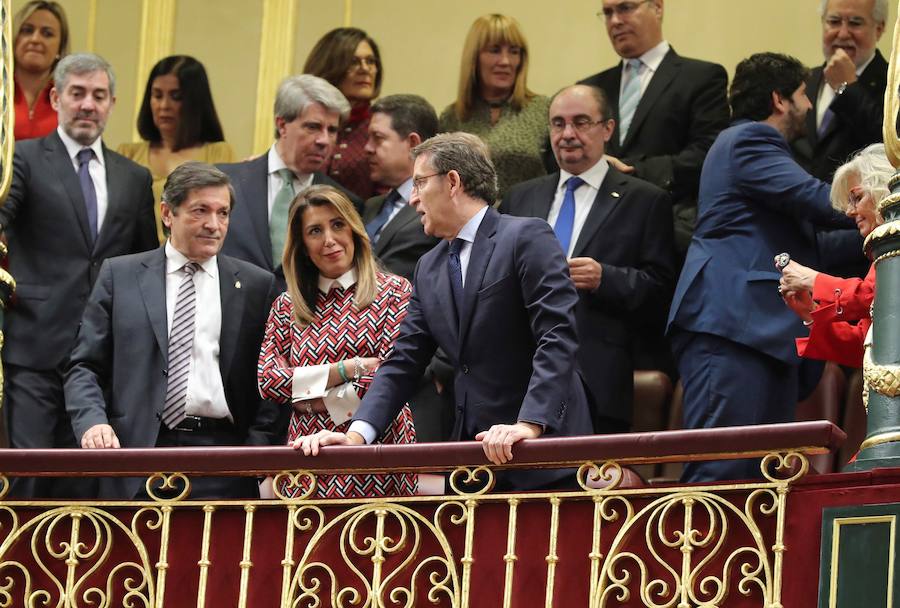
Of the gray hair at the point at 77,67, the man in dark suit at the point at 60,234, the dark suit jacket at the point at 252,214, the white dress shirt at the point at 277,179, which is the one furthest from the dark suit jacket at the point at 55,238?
the white dress shirt at the point at 277,179

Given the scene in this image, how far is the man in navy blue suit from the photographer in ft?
19.9

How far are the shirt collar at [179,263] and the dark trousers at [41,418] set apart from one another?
67 centimetres

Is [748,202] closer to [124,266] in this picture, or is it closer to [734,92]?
[734,92]

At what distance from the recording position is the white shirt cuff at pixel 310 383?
5787 mm

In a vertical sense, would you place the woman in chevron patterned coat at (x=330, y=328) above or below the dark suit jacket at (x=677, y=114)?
below

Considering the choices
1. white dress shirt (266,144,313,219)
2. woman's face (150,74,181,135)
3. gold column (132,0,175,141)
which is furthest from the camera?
gold column (132,0,175,141)

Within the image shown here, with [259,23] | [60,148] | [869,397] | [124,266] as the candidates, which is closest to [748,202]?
[869,397]

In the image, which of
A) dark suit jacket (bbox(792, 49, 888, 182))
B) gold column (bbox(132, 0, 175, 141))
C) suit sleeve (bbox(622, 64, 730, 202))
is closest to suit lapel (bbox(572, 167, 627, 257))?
suit sleeve (bbox(622, 64, 730, 202))

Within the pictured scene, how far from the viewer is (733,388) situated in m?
6.04

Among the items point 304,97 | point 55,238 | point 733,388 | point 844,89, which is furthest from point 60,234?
point 844,89

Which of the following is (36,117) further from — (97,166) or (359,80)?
(359,80)

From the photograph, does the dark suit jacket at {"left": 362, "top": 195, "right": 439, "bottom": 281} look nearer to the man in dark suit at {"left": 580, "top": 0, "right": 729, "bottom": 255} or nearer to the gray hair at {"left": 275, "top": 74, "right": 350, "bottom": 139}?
the gray hair at {"left": 275, "top": 74, "right": 350, "bottom": 139}

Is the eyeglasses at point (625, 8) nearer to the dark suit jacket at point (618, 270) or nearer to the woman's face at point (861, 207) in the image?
the dark suit jacket at point (618, 270)

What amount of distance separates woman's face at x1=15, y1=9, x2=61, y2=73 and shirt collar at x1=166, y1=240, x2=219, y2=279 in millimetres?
2228
